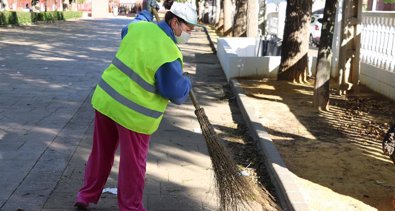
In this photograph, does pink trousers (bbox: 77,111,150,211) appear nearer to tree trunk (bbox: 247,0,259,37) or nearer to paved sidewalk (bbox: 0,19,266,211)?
paved sidewalk (bbox: 0,19,266,211)

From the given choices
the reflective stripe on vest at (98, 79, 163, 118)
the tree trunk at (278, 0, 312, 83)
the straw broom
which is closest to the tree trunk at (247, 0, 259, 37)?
the tree trunk at (278, 0, 312, 83)

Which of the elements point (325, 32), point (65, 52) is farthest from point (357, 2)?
point (65, 52)

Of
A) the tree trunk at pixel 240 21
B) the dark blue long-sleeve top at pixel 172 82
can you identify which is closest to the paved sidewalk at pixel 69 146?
the dark blue long-sleeve top at pixel 172 82

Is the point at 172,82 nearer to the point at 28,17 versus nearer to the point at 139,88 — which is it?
the point at 139,88

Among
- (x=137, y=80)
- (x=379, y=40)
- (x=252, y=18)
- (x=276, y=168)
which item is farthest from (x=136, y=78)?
(x=252, y=18)

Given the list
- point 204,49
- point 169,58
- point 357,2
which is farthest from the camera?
point 204,49

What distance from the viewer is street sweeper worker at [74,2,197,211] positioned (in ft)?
10.1

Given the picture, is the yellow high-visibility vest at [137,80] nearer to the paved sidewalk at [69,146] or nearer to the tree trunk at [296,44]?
the paved sidewalk at [69,146]

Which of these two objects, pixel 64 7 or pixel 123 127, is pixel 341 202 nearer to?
pixel 123 127

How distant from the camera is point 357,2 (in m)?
8.27

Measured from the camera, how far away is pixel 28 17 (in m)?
35.2

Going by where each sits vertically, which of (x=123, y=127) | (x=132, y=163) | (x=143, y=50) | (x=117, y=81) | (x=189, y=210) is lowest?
(x=189, y=210)

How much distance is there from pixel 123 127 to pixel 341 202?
6.18ft

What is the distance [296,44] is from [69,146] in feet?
18.4
